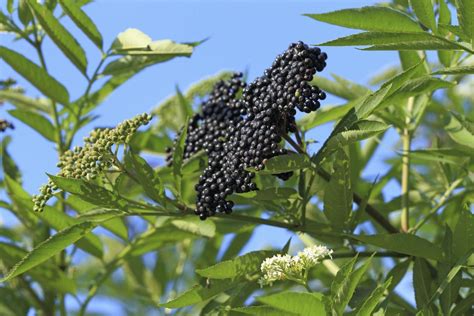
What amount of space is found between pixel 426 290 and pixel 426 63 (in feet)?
3.07

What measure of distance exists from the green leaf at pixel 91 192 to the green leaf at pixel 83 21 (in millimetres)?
799

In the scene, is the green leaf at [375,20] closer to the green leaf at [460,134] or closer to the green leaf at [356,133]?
the green leaf at [356,133]

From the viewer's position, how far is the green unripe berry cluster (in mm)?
2402

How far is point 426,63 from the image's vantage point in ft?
9.87

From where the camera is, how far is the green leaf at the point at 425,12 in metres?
2.36

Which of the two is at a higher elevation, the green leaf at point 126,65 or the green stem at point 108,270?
the green leaf at point 126,65

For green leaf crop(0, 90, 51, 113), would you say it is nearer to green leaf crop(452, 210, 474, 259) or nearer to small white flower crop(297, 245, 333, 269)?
small white flower crop(297, 245, 333, 269)

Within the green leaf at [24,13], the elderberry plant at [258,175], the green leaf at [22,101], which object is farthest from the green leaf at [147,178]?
the green leaf at [22,101]

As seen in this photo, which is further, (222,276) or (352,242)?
(352,242)

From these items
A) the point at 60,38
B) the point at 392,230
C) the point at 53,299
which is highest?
the point at 60,38

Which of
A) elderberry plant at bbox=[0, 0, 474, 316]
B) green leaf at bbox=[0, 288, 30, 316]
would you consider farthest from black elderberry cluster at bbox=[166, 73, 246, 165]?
green leaf at bbox=[0, 288, 30, 316]

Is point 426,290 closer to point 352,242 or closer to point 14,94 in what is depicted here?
point 352,242

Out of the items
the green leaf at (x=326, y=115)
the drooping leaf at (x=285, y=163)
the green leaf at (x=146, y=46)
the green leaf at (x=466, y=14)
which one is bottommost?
the drooping leaf at (x=285, y=163)

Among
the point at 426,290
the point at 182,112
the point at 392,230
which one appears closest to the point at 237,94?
the point at 182,112
